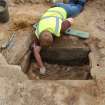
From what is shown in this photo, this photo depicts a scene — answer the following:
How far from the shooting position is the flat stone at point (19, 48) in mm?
5434

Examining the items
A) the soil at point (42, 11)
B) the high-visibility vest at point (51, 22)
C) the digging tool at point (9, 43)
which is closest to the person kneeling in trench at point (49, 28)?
the high-visibility vest at point (51, 22)

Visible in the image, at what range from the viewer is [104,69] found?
5.02 m

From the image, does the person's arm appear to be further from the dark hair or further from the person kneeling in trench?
the dark hair

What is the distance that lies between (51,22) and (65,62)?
2.54ft

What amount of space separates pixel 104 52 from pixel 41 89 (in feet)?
4.75

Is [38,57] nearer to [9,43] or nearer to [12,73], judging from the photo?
[9,43]

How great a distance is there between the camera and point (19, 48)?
562 cm

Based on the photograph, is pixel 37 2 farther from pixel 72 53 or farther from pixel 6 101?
pixel 6 101

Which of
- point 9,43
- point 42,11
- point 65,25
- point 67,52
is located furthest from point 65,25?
point 9,43

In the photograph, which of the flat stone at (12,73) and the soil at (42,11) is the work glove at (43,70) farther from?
the flat stone at (12,73)

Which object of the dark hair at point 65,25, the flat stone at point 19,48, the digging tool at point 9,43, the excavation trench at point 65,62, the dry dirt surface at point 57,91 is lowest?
the excavation trench at point 65,62

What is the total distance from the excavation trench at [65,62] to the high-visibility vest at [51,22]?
0.95 ft

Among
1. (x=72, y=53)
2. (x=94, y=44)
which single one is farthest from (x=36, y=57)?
(x=94, y=44)

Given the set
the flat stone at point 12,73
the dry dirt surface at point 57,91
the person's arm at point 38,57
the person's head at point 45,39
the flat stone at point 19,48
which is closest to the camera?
the dry dirt surface at point 57,91
